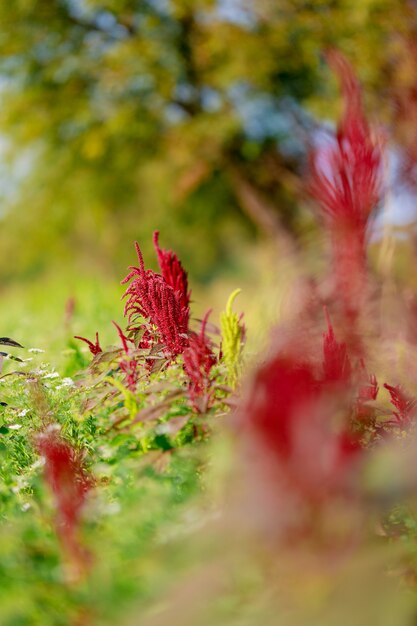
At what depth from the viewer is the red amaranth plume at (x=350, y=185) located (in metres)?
1.56

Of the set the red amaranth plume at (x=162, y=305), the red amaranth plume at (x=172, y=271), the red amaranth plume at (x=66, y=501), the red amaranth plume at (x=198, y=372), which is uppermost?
the red amaranth plume at (x=172, y=271)

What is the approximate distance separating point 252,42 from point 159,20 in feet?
7.43

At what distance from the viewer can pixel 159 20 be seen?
14883 millimetres

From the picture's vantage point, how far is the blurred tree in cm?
1370

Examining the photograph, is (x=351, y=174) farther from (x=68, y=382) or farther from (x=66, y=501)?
(x=68, y=382)

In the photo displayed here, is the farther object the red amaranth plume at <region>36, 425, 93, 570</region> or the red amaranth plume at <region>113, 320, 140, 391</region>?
the red amaranth plume at <region>113, 320, 140, 391</region>

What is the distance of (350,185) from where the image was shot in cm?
157

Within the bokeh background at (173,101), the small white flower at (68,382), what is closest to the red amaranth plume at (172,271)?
the small white flower at (68,382)

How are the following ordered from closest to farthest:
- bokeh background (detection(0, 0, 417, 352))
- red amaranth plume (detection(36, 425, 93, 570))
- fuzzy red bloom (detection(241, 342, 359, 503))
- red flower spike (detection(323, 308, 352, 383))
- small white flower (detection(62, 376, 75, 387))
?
fuzzy red bloom (detection(241, 342, 359, 503)) < red amaranth plume (detection(36, 425, 93, 570)) < red flower spike (detection(323, 308, 352, 383)) < small white flower (detection(62, 376, 75, 387)) < bokeh background (detection(0, 0, 417, 352))

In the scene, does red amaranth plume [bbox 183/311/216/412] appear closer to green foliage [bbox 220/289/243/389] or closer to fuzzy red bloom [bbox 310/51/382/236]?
green foliage [bbox 220/289/243/389]

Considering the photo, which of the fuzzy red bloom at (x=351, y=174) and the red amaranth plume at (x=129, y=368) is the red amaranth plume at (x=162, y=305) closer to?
the red amaranth plume at (x=129, y=368)

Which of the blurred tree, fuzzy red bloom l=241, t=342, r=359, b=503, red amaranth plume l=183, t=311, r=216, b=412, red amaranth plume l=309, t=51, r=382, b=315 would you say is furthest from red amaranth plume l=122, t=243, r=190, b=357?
the blurred tree

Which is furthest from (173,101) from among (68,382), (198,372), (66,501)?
(66,501)

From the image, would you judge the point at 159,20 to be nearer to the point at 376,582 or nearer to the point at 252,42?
the point at 252,42
